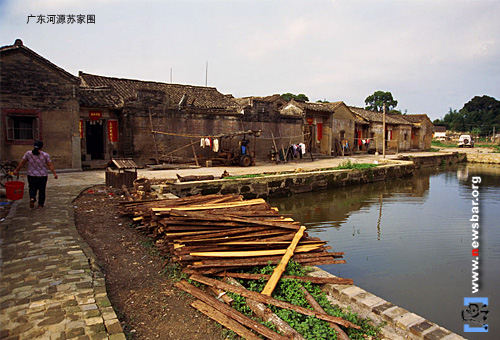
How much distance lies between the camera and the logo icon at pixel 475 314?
4488 millimetres

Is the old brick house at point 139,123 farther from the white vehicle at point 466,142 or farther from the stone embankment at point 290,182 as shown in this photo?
the white vehicle at point 466,142

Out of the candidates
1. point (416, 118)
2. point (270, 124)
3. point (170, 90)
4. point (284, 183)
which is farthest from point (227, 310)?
point (416, 118)

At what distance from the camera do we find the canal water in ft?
17.0

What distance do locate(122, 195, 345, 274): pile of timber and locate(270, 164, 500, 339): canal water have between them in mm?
1334

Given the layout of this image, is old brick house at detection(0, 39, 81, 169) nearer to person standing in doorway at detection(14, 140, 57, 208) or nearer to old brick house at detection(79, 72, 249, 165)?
old brick house at detection(79, 72, 249, 165)

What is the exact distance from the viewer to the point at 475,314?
4770 mm

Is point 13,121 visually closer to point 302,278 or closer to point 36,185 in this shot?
point 36,185

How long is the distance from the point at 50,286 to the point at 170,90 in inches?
693

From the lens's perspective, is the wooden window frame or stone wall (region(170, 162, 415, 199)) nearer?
stone wall (region(170, 162, 415, 199))

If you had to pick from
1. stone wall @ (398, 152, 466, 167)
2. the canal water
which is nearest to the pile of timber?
the canal water

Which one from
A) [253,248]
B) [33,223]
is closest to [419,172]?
[253,248]

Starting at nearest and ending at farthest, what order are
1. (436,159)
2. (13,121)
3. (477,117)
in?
1. (13,121)
2. (436,159)
3. (477,117)

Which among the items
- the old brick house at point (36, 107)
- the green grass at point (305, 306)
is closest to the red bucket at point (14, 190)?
the green grass at point (305, 306)

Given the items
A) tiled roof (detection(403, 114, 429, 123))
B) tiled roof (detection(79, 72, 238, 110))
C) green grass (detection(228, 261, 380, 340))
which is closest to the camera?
green grass (detection(228, 261, 380, 340))
